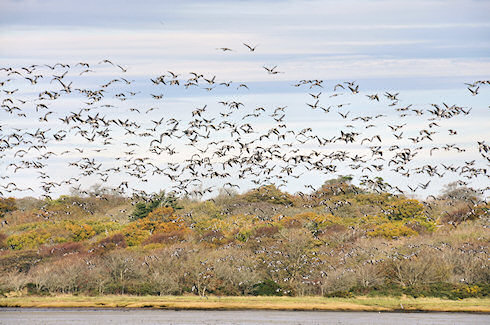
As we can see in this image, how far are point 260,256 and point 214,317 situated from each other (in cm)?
2247

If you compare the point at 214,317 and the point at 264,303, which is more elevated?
the point at 264,303

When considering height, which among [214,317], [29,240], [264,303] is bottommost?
[214,317]

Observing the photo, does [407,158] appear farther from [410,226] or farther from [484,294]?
[410,226]

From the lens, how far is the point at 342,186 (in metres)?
156

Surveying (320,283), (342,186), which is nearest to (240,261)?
(320,283)

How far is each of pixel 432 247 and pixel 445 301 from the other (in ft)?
39.3

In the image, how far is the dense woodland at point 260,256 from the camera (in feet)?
262

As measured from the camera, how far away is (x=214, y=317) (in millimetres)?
64562

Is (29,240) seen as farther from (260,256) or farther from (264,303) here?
(264,303)

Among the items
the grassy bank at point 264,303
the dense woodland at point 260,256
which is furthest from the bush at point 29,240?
the grassy bank at point 264,303

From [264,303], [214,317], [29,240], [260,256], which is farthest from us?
[29,240]

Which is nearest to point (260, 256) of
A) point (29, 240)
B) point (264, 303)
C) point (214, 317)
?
point (264, 303)

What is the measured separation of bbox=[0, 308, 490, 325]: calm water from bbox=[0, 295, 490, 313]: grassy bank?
8.11 feet

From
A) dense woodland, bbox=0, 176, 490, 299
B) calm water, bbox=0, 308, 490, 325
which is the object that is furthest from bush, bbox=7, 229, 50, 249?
calm water, bbox=0, 308, 490, 325
